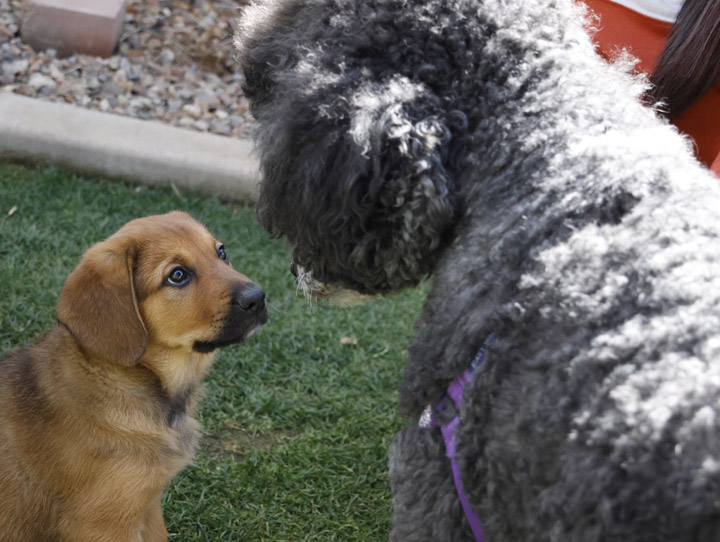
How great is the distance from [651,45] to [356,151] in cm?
167

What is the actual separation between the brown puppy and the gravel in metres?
2.62

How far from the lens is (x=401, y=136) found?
1466mm

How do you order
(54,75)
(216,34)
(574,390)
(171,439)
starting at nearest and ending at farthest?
1. (574,390)
2. (171,439)
3. (54,75)
4. (216,34)

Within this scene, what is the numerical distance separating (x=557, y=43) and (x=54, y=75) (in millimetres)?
5022

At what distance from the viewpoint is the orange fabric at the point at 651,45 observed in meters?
2.64

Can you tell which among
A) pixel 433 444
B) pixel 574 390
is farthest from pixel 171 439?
pixel 574 390

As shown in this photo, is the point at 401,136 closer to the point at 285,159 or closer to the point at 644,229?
the point at 285,159

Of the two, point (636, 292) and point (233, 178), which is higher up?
point (636, 292)

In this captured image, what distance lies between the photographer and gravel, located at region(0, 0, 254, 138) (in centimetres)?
568

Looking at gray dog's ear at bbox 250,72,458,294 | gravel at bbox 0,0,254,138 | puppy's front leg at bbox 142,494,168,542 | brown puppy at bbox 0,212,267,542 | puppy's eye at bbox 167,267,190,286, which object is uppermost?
gray dog's ear at bbox 250,72,458,294

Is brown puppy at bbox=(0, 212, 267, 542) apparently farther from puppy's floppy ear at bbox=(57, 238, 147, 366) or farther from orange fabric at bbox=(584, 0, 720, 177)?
orange fabric at bbox=(584, 0, 720, 177)

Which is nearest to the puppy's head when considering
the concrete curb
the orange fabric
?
the orange fabric

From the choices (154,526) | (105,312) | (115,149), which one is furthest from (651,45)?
(115,149)

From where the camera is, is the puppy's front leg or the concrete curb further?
the concrete curb
